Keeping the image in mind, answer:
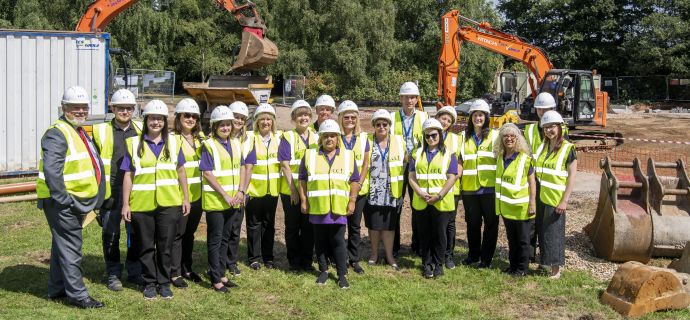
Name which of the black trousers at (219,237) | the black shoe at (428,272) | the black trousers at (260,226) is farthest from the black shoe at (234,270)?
the black shoe at (428,272)

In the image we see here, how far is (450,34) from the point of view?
766 inches

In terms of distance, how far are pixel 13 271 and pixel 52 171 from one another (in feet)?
6.42

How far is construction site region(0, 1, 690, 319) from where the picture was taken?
6.23 m

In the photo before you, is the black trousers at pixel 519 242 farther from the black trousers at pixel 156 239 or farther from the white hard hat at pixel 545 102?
the black trousers at pixel 156 239

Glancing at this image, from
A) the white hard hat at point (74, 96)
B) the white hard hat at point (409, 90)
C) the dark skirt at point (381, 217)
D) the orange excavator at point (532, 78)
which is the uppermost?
the orange excavator at point (532, 78)

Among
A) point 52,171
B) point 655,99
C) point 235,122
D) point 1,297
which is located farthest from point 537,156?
point 655,99

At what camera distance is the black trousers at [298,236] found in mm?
6926

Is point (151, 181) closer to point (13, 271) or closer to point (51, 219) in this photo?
point (51, 219)

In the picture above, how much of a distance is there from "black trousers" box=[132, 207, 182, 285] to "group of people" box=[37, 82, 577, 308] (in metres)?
0.01

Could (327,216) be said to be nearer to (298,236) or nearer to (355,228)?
(355,228)

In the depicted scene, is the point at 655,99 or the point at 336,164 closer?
the point at 336,164

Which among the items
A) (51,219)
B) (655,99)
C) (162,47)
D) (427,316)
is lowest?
(427,316)

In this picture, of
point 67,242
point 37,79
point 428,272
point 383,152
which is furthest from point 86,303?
point 37,79

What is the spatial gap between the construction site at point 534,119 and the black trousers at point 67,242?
1.90m
